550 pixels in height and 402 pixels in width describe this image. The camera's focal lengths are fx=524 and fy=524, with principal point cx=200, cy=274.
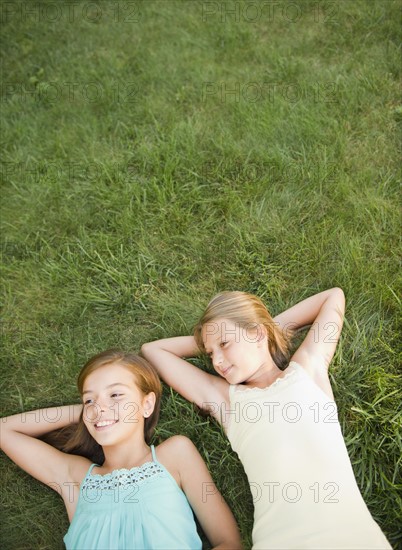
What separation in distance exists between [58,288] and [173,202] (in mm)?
907

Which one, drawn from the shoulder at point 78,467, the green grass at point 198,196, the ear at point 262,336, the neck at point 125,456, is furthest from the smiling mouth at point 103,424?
the ear at point 262,336

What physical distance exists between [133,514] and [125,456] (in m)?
0.29

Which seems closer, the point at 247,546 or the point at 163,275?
the point at 247,546

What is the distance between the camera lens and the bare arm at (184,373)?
8.65 ft

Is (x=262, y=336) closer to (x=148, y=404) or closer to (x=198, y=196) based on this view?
Result: (x=148, y=404)

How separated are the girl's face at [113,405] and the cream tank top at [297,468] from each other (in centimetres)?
44

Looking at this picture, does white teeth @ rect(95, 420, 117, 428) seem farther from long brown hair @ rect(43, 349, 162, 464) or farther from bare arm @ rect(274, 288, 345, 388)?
bare arm @ rect(274, 288, 345, 388)

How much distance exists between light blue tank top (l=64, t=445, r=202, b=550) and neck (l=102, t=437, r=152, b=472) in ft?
0.19

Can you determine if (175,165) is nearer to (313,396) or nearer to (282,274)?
(282,274)

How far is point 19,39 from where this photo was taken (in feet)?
14.5

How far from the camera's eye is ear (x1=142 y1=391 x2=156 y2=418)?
2578mm

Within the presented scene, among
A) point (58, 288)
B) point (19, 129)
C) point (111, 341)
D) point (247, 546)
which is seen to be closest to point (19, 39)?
point (19, 129)

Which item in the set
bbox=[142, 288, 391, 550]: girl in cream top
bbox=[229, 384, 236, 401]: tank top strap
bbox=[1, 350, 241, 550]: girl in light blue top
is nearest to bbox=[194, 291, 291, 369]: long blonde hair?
bbox=[142, 288, 391, 550]: girl in cream top

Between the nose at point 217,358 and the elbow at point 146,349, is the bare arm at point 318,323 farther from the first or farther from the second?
the elbow at point 146,349
